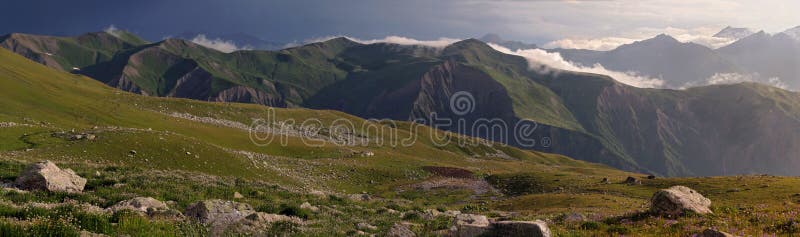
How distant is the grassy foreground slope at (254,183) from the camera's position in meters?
16.7

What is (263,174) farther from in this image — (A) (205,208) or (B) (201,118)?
(B) (201,118)

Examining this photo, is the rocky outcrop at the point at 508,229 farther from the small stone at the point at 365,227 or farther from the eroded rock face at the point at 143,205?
the eroded rock face at the point at 143,205

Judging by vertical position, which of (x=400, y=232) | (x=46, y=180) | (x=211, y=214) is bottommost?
(x=400, y=232)

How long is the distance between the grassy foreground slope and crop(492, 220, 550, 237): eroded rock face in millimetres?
3551

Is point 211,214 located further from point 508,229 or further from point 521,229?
point 521,229

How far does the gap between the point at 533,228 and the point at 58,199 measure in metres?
18.1

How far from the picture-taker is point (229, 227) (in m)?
14.2

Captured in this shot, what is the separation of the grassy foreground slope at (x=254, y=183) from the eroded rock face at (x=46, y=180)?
879 millimetres

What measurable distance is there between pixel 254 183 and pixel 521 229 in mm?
25751

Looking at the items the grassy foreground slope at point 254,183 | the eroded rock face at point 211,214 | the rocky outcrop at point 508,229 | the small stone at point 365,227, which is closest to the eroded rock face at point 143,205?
the eroded rock face at point 211,214

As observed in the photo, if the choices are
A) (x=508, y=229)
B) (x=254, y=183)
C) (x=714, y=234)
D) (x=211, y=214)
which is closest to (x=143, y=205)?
(x=211, y=214)

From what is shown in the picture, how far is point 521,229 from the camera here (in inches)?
533

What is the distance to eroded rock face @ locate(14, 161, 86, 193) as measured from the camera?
19.5m

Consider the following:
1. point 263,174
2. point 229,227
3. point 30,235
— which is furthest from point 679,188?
point 263,174
